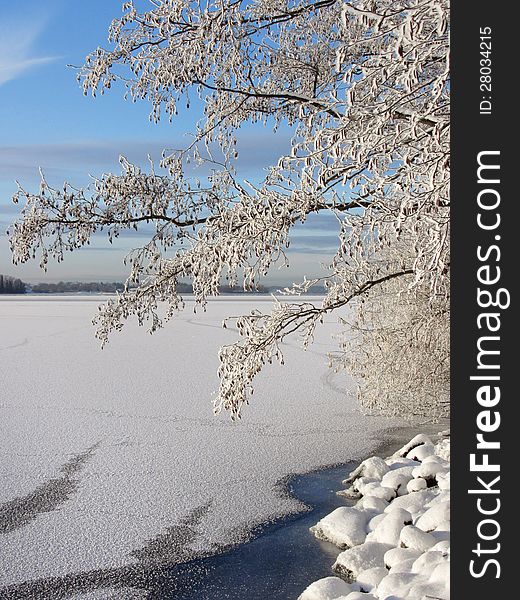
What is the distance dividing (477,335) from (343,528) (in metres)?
3.45

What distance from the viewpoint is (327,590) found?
16.3 ft

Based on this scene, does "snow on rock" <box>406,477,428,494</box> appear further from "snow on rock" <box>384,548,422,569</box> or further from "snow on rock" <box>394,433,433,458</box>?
"snow on rock" <box>384,548,422,569</box>

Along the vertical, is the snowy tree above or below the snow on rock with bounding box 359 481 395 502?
above

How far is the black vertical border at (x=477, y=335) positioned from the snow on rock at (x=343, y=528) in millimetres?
2818

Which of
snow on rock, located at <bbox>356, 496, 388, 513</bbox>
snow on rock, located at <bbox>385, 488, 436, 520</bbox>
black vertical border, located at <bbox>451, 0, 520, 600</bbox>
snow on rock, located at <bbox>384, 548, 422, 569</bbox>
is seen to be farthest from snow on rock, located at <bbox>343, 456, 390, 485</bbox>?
black vertical border, located at <bbox>451, 0, 520, 600</bbox>

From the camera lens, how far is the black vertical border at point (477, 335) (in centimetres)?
336

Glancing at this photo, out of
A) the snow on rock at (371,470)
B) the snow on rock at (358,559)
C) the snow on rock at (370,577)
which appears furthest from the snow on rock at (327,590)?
the snow on rock at (371,470)

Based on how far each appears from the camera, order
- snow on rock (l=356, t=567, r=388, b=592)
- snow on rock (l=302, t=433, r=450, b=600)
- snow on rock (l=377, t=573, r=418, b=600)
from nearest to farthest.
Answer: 1. snow on rock (l=377, t=573, r=418, b=600)
2. snow on rock (l=302, t=433, r=450, b=600)
3. snow on rock (l=356, t=567, r=388, b=592)

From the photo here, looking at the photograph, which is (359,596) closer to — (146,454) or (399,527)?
(399,527)

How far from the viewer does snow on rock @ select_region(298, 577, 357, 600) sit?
4.95 meters

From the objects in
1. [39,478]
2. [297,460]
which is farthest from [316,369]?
[39,478]

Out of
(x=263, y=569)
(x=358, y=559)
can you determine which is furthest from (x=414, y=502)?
(x=263, y=569)

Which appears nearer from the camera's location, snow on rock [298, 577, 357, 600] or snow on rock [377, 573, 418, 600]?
snow on rock [377, 573, 418, 600]

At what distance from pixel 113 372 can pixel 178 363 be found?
200 cm
